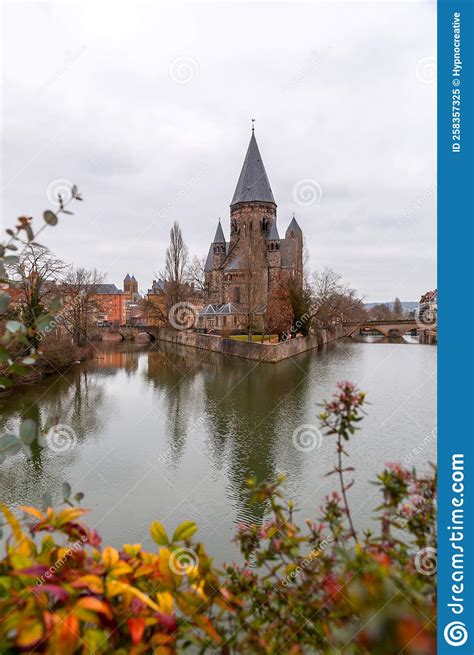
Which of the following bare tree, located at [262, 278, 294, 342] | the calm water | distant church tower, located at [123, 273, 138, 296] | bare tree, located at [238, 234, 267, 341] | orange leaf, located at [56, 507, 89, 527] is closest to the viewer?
orange leaf, located at [56, 507, 89, 527]

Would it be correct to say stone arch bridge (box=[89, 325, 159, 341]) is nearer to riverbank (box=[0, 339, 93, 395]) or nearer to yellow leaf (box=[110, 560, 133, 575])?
riverbank (box=[0, 339, 93, 395])

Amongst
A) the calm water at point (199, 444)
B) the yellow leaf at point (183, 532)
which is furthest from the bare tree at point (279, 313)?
the yellow leaf at point (183, 532)

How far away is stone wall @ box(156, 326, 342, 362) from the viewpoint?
98.1ft

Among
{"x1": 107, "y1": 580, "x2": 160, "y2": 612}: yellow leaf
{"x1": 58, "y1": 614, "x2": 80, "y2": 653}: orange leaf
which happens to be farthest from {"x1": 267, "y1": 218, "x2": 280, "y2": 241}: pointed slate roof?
{"x1": 58, "y1": 614, "x2": 80, "y2": 653}: orange leaf

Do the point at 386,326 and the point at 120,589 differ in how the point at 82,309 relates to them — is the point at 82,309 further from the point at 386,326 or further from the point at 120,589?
the point at 386,326

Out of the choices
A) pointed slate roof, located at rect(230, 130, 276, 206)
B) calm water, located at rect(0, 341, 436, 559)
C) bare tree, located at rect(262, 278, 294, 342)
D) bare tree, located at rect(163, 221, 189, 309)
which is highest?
pointed slate roof, located at rect(230, 130, 276, 206)

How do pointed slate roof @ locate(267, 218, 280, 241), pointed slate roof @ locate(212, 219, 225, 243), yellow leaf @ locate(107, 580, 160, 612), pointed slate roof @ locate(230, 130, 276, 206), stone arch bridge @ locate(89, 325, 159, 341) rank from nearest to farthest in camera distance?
1. yellow leaf @ locate(107, 580, 160, 612)
2. pointed slate roof @ locate(267, 218, 280, 241)
3. stone arch bridge @ locate(89, 325, 159, 341)
4. pointed slate roof @ locate(230, 130, 276, 206)
5. pointed slate roof @ locate(212, 219, 225, 243)

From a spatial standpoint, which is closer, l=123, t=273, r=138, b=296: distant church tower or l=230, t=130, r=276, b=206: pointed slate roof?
l=230, t=130, r=276, b=206: pointed slate roof

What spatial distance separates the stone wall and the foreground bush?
2765 cm

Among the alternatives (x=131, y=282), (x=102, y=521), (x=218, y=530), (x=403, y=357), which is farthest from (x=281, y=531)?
(x=131, y=282)

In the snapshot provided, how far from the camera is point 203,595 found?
1.36 meters

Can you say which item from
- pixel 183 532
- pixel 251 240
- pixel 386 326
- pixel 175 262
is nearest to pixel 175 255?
pixel 175 262

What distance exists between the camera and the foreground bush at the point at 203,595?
1.02 meters
